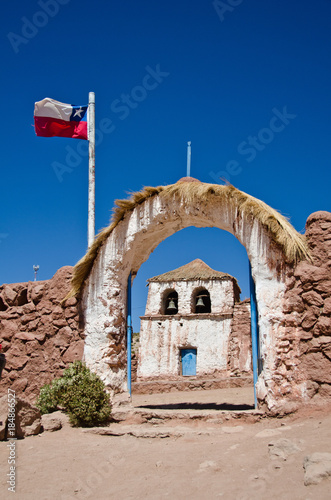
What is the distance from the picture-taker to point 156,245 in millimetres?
7785

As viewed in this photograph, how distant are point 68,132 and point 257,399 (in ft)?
21.1

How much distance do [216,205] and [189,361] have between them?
594 inches

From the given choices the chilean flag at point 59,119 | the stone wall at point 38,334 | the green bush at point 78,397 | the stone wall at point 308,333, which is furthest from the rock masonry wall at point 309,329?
the chilean flag at point 59,119

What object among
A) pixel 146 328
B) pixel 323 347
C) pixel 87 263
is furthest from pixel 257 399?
pixel 146 328

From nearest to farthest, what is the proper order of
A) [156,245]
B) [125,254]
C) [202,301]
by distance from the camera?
[125,254]
[156,245]
[202,301]

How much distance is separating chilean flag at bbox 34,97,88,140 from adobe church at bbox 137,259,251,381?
12326 mm

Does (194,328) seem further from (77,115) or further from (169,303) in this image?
(77,115)

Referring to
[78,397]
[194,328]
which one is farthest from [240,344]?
[78,397]

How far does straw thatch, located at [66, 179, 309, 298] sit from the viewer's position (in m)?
5.97

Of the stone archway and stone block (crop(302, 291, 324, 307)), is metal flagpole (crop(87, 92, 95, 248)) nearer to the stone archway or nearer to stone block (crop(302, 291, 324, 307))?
the stone archway

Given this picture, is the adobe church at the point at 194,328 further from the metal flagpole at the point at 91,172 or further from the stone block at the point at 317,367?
the stone block at the point at 317,367

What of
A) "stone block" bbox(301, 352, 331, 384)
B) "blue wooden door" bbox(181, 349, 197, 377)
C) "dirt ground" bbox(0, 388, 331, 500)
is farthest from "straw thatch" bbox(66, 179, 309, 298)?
"blue wooden door" bbox(181, 349, 197, 377)

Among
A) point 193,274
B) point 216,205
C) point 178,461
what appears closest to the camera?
point 178,461

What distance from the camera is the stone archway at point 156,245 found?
5.97 m
